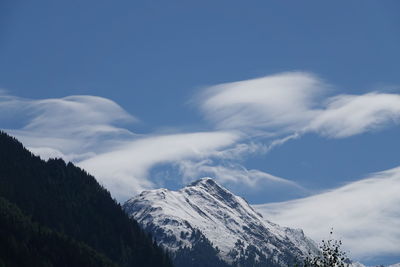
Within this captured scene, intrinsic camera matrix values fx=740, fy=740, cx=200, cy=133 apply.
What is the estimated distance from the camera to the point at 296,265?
103m

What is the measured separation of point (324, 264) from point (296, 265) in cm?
390

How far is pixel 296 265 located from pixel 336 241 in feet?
22.3

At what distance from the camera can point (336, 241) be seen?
342 ft

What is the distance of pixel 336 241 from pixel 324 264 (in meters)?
3.86

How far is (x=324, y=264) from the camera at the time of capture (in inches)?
4045
